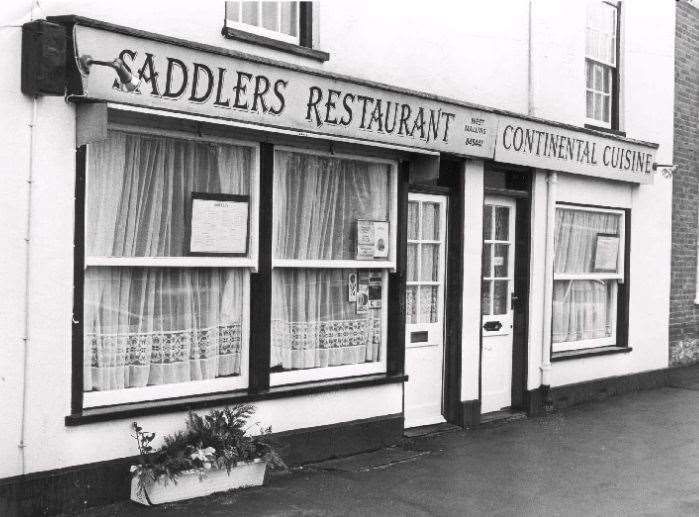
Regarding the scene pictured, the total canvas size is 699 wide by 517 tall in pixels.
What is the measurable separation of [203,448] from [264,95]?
8.35 feet

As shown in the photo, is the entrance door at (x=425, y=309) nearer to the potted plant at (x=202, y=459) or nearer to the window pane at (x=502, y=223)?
the window pane at (x=502, y=223)

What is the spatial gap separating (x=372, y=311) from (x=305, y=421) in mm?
1274

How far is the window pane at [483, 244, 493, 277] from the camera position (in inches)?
364

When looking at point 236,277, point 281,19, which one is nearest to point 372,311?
point 236,277

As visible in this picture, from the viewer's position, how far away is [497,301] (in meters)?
9.46

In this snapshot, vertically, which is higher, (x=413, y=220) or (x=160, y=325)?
(x=413, y=220)

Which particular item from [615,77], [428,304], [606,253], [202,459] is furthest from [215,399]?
[615,77]

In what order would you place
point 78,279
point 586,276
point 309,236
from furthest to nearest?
point 586,276 < point 309,236 < point 78,279

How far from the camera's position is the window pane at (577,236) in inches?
404

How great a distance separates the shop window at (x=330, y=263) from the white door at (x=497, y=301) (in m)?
1.60

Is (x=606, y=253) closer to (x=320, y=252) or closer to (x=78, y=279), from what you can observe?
(x=320, y=252)

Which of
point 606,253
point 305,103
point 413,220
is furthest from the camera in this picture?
point 606,253

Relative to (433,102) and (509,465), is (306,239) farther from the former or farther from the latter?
(509,465)

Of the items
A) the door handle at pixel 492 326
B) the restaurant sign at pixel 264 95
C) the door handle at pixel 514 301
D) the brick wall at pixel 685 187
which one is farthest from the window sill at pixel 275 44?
the brick wall at pixel 685 187
